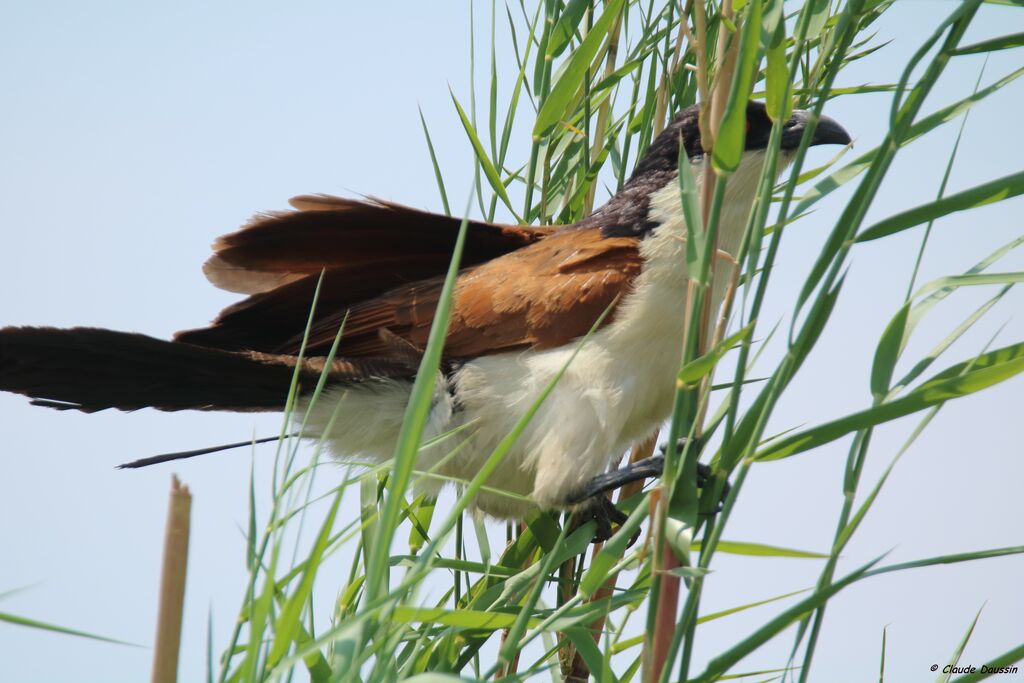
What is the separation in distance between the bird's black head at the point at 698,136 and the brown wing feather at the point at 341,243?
0.81 feet

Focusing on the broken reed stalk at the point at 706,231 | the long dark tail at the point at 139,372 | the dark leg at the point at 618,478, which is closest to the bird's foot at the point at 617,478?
the dark leg at the point at 618,478

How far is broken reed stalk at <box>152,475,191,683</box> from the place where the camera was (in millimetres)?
730

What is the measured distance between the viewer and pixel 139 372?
4.83 feet

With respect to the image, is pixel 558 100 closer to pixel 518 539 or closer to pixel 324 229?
pixel 324 229

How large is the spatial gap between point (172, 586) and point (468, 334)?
3.20 ft

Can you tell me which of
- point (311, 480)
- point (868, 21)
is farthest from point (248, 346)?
point (868, 21)

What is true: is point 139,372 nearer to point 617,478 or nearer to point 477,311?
point 477,311

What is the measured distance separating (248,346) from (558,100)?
26.0 inches

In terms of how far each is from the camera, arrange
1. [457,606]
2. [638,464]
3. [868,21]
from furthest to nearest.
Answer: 1. [868,21]
2. [638,464]
3. [457,606]

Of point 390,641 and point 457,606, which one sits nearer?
point 390,641

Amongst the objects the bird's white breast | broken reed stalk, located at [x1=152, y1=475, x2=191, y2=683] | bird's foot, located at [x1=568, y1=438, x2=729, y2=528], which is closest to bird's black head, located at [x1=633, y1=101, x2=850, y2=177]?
the bird's white breast

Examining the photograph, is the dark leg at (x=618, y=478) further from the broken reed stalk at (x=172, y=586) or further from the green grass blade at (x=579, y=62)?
the broken reed stalk at (x=172, y=586)

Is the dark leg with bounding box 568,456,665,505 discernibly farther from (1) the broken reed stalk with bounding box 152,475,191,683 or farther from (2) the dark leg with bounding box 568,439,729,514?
(1) the broken reed stalk with bounding box 152,475,191,683

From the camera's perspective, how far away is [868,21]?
175cm
